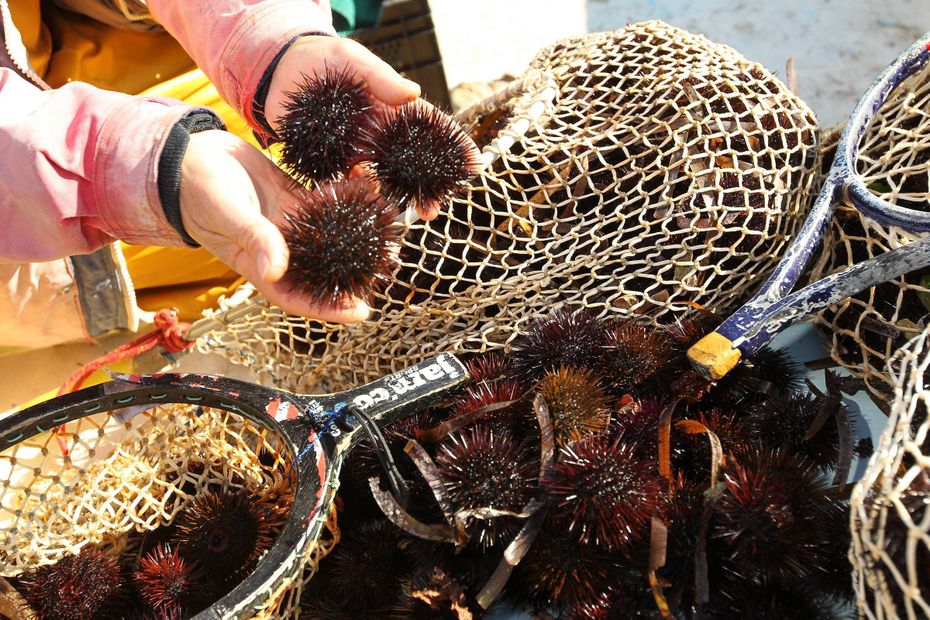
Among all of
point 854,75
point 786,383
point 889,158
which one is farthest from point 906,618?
point 854,75

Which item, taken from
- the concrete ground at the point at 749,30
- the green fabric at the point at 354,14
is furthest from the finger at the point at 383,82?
the concrete ground at the point at 749,30

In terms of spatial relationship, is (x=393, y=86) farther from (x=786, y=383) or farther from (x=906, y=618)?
(x=906, y=618)

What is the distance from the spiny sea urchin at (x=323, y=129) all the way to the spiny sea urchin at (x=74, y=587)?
0.63 meters

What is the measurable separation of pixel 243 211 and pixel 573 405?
53 centimetres

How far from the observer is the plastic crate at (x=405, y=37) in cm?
224

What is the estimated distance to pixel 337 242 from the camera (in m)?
0.90

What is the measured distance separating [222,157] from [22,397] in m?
1.03

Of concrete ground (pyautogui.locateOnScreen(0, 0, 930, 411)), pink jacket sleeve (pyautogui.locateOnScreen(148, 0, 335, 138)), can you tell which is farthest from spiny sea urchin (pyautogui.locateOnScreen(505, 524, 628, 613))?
concrete ground (pyautogui.locateOnScreen(0, 0, 930, 411))

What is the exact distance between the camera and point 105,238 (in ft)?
3.88

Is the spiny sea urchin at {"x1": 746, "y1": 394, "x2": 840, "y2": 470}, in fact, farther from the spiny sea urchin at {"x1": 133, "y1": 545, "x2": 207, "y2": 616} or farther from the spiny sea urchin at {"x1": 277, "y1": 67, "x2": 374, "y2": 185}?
the spiny sea urchin at {"x1": 133, "y1": 545, "x2": 207, "y2": 616}

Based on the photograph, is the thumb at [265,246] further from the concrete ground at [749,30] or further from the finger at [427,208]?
the concrete ground at [749,30]

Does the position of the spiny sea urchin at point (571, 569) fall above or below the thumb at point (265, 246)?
below

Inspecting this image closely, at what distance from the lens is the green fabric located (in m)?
2.13

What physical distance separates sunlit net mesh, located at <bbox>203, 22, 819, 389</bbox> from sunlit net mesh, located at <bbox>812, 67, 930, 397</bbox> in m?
0.09
